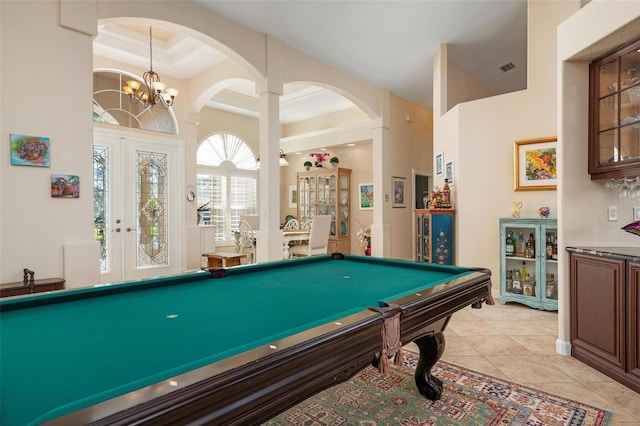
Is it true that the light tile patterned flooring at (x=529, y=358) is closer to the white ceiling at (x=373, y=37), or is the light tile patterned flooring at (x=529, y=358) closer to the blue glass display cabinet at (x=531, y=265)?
the blue glass display cabinet at (x=531, y=265)

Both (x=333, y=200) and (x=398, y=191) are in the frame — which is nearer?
(x=398, y=191)

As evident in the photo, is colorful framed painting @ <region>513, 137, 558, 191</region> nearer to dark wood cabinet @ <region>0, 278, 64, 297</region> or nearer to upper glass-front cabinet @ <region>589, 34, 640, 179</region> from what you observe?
upper glass-front cabinet @ <region>589, 34, 640, 179</region>

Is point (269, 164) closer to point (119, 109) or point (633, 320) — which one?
point (119, 109)

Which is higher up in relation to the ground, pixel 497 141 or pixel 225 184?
pixel 497 141

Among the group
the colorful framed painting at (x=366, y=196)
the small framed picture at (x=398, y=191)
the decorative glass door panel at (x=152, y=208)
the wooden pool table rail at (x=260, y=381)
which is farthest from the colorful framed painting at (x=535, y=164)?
the decorative glass door panel at (x=152, y=208)

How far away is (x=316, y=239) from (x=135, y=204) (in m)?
3.12

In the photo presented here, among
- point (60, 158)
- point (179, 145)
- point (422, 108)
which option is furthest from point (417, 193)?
point (60, 158)

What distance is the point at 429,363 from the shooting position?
2154mm

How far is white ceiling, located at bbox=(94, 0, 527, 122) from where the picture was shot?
4164mm

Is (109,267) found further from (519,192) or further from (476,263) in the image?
(519,192)

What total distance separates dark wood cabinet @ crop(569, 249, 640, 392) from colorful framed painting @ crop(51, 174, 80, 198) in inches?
166

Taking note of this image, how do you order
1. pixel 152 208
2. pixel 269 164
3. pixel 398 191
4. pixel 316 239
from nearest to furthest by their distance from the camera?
pixel 269 164, pixel 152 208, pixel 316 239, pixel 398 191

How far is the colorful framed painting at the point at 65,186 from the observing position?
114 inches

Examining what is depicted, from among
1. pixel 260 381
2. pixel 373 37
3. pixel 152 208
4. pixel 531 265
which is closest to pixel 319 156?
pixel 373 37
